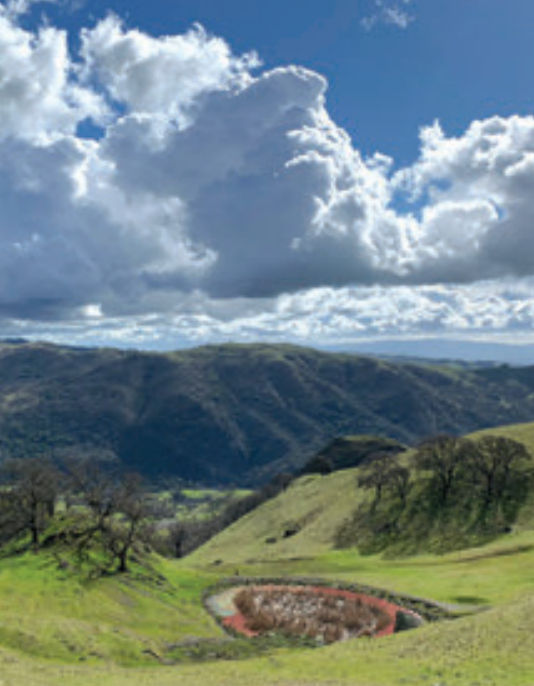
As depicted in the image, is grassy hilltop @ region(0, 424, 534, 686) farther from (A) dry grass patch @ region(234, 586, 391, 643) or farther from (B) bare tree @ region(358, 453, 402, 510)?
(B) bare tree @ region(358, 453, 402, 510)

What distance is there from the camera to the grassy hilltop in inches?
1321

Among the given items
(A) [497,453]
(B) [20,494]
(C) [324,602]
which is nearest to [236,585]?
(C) [324,602]

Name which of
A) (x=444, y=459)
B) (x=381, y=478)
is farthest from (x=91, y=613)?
(x=444, y=459)

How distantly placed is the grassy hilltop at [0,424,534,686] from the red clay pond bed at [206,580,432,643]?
3.38m

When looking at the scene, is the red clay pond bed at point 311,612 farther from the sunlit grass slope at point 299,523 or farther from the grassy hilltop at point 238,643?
the sunlit grass slope at point 299,523

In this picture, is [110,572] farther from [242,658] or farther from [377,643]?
[377,643]

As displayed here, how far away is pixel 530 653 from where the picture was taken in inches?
1305

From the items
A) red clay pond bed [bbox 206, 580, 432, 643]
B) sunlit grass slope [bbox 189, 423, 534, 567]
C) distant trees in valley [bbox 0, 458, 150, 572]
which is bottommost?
sunlit grass slope [bbox 189, 423, 534, 567]

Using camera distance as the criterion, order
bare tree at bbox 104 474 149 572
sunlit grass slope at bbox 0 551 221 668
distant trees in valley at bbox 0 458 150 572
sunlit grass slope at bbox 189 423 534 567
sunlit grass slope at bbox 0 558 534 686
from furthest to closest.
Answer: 1. sunlit grass slope at bbox 189 423 534 567
2. distant trees in valley at bbox 0 458 150 572
3. bare tree at bbox 104 474 149 572
4. sunlit grass slope at bbox 0 551 221 668
5. sunlit grass slope at bbox 0 558 534 686

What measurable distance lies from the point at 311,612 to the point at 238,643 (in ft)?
56.9

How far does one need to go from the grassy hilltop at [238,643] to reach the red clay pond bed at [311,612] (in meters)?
3.38

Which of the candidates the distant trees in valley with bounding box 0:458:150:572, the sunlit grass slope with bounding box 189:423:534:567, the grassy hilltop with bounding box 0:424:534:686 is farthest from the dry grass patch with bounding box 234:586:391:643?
the sunlit grass slope with bounding box 189:423:534:567

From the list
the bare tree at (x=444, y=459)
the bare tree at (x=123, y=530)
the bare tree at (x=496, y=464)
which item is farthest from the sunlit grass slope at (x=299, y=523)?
the bare tree at (x=123, y=530)

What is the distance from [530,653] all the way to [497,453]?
253 ft
